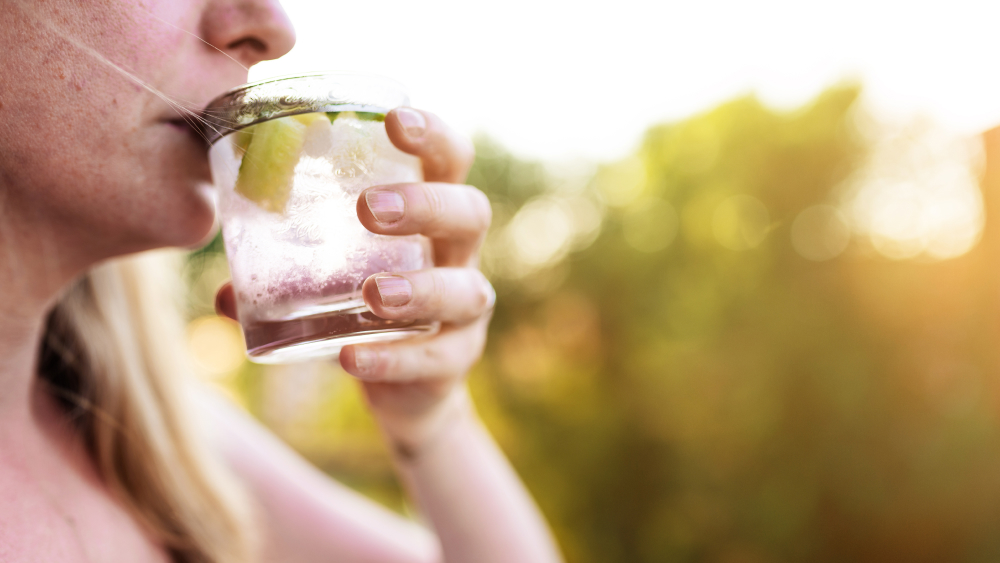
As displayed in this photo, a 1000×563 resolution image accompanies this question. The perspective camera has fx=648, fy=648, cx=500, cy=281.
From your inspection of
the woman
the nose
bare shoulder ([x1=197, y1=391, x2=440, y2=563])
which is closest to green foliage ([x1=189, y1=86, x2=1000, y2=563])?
bare shoulder ([x1=197, y1=391, x2=440, y2=563])

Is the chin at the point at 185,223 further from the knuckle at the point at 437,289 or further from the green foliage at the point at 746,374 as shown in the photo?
the green foliage at the point at 746,374

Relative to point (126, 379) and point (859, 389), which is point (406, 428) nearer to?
point (126, 379)

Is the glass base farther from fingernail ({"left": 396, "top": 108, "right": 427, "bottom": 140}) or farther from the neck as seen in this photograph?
the neck

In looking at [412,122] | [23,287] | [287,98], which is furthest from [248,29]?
[23,287]

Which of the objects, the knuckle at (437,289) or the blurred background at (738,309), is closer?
the knuckle at (437,289)

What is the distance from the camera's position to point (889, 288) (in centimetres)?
659

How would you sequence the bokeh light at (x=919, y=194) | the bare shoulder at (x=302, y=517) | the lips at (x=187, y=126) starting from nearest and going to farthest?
the lips at (x=187, y=126), the bare shoulder at (x=302, y=517), the bokeh light at (x=919, y=194)

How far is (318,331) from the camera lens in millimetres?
1064

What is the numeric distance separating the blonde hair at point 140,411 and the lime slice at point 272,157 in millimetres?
936

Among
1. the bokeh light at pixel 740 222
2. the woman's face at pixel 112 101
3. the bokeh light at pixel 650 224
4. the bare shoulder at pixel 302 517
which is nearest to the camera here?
the woman's face at pixel 112 101

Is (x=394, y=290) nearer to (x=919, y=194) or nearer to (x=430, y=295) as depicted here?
(x=430, y=295)

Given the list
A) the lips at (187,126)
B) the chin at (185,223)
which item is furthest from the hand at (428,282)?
the lips at (187,126)

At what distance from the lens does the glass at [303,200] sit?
1.05 m

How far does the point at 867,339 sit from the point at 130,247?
7.18 metres
